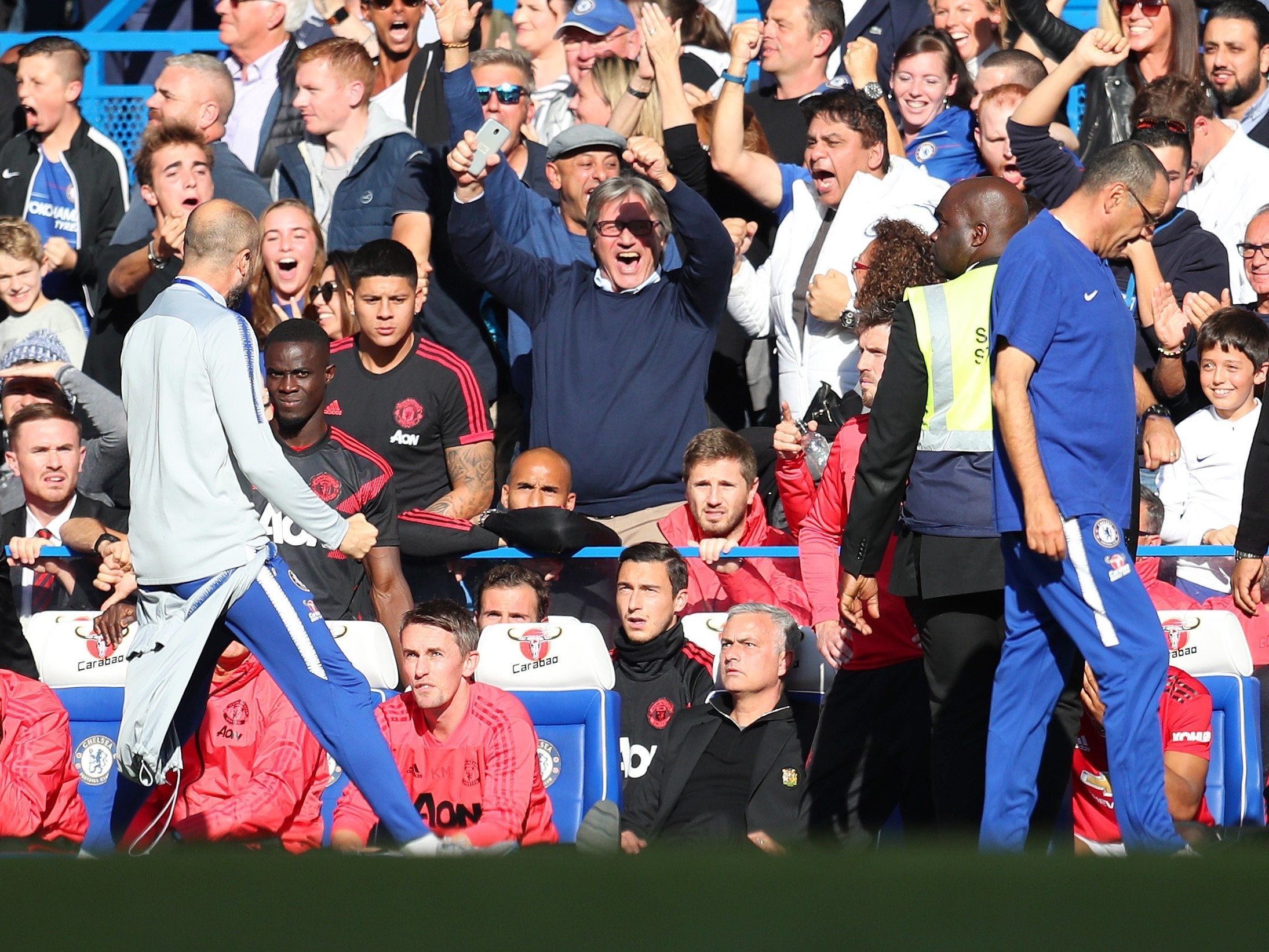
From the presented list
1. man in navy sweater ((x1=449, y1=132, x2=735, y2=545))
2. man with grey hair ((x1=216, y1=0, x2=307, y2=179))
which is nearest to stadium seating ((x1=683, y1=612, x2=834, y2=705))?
man in navy sweater ((x1=449, y1=132, x2=735, y2=545))

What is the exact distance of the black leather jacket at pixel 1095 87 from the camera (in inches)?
336

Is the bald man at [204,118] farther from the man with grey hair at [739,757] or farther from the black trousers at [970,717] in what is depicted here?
the black trousers at [970,717]

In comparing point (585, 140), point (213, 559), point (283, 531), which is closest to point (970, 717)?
point (213, 559)

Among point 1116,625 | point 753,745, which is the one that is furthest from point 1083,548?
point 753,745

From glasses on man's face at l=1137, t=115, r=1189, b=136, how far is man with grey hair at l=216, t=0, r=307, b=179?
4461 mm

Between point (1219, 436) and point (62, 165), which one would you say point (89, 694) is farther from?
point (1219, 436)

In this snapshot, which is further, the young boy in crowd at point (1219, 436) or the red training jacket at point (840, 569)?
the young boy in crowd at point (1219, 436)

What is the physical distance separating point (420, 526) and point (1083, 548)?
290cm

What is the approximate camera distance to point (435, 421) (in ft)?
24.5

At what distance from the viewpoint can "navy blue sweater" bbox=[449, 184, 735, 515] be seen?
740 centimetres

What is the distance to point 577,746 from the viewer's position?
622 cm

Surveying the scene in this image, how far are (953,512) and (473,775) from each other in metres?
1.92

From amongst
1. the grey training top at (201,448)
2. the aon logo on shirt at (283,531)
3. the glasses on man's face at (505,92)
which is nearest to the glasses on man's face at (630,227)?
the glasses on man's face at (505,92)

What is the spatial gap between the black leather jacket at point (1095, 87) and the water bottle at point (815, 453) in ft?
8.53
